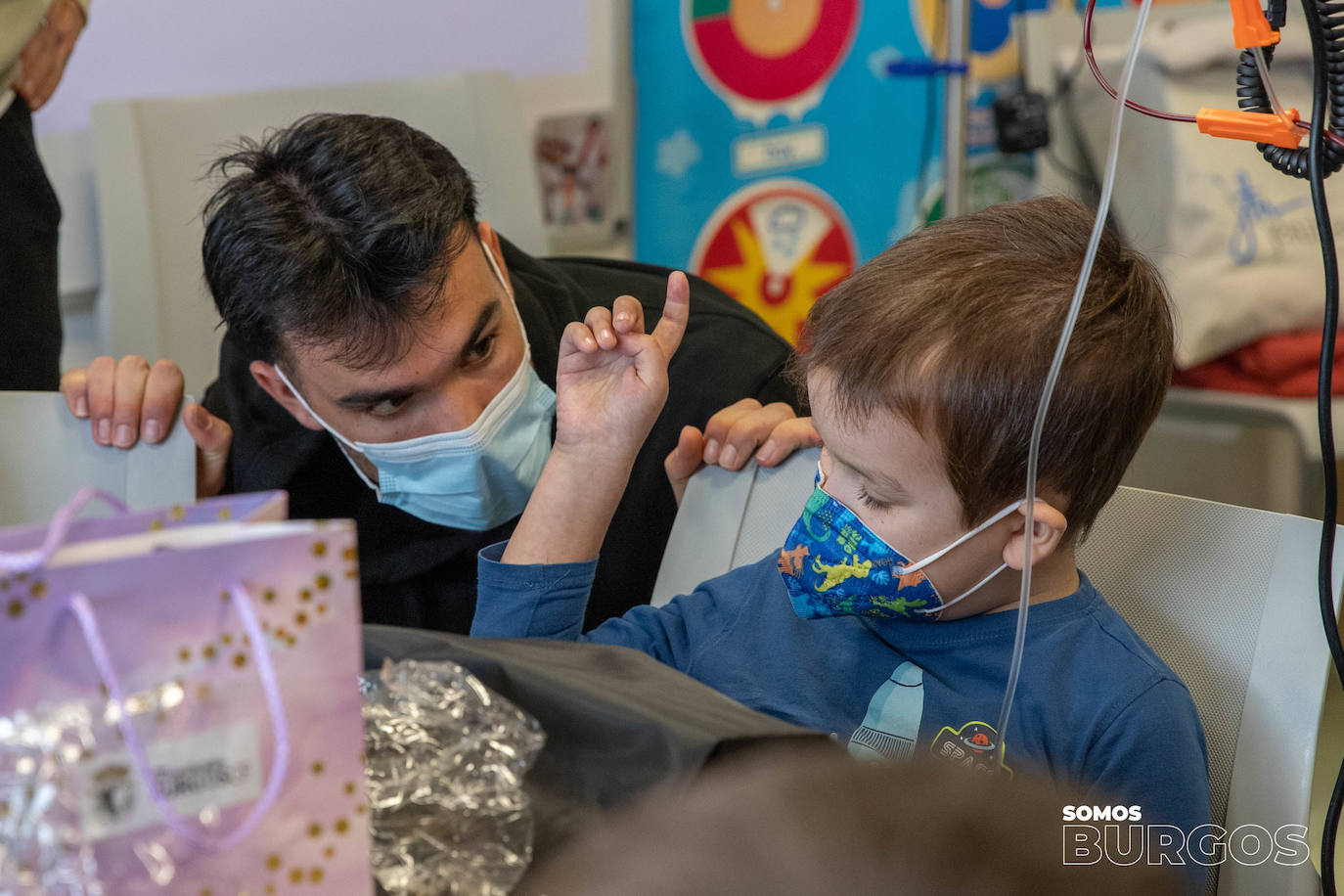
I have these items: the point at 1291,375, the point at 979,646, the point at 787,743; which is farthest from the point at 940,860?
the point at 1291,375

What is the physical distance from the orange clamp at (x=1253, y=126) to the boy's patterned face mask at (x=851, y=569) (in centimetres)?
32

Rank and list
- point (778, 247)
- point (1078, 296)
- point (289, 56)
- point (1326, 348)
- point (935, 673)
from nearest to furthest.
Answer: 1. point (1078, 296)
2. point (1326, 348)
3. point (935, 673)
4. point (289, 56)
5. point (778, 247)

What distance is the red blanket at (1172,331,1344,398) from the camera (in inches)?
84.0

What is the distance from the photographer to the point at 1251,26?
80 centimetres

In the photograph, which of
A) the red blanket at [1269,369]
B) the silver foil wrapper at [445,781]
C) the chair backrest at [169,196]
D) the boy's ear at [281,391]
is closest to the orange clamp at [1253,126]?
the silver foil wrapper at [445,781]

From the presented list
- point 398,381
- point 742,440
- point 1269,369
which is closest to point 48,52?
point 398,381

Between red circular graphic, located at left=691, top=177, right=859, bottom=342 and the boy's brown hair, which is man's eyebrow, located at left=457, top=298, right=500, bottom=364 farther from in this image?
red circular graphic, located at left=691, top=177, right=859, bottom=342

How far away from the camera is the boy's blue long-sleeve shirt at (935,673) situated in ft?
2.82

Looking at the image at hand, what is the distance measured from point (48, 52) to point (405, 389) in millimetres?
946

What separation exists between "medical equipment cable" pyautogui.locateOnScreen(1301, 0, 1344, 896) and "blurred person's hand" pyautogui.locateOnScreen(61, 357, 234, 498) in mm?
1076

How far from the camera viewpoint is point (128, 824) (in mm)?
448

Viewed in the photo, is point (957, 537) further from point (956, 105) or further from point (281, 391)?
point (956, 105)

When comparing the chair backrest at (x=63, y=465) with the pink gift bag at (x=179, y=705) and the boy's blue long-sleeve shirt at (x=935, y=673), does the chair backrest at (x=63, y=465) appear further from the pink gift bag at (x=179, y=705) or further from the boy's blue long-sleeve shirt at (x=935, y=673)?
the pink gift bag at (x=179, y=705)

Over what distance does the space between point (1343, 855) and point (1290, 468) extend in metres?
1.31
